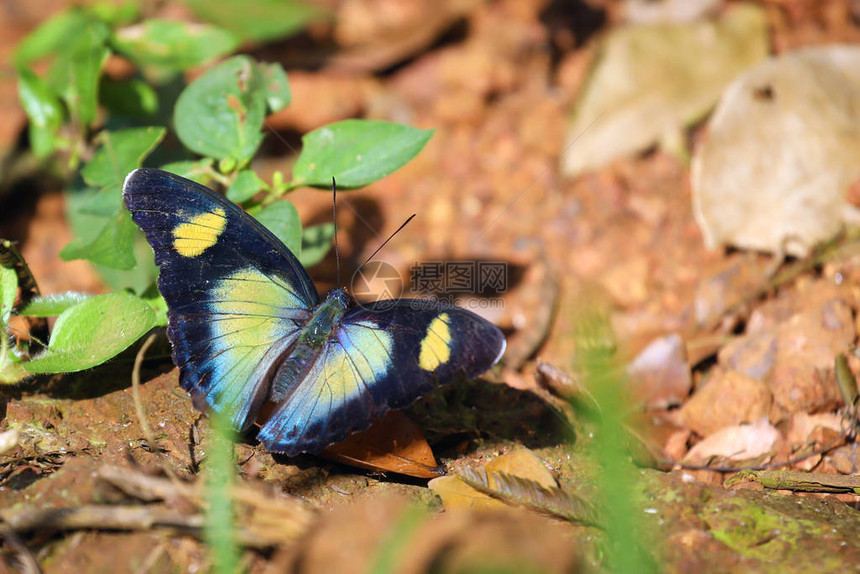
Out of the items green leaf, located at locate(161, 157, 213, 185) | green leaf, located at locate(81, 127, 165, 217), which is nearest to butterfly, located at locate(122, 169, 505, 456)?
green leaf, located at locate(161, 157, 213, 185)

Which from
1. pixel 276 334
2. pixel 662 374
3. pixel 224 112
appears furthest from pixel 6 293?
pixel 662 374

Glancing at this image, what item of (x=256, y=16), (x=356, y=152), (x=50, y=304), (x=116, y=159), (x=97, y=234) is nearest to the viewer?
(x=50, y=304)

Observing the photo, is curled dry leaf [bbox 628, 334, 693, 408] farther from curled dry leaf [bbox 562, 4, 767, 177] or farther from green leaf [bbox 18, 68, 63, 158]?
green leaf [bbox 18, 68, 63, 158]

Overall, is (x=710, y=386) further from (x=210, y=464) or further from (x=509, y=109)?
(x=509, y=109)

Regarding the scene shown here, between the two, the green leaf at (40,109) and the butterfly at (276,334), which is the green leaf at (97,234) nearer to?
the green leaf at (40,109)

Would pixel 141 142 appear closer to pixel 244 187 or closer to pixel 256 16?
pixel 244 187

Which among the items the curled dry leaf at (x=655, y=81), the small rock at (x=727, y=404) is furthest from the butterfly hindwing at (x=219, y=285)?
the curled dry leaf at (x=655, y=81)

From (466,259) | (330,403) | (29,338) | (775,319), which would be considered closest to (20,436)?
(29,338)
